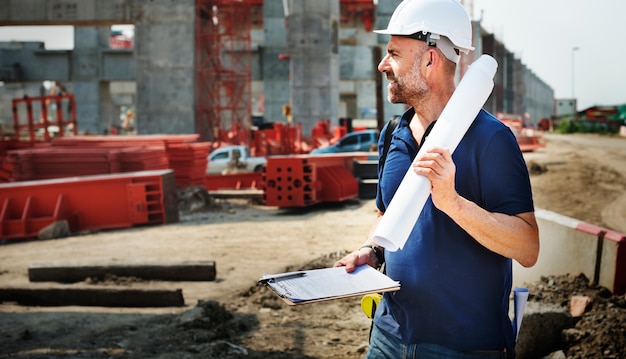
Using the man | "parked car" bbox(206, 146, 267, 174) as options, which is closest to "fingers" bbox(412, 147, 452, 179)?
the man

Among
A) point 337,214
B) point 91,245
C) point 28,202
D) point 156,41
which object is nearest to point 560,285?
point 91,245

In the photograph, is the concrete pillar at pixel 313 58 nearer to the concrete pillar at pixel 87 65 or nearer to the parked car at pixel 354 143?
the parked car at pixel 354 143

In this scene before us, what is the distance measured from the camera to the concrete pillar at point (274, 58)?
48.5 m

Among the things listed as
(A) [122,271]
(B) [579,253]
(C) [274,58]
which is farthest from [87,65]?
(B) [579,253]

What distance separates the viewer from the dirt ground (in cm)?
590

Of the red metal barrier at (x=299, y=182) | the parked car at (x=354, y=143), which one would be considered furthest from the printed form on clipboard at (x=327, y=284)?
the parked car at (x=354, y=143)

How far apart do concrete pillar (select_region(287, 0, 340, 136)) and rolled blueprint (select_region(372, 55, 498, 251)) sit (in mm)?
30295

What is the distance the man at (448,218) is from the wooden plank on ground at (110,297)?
506 centimetres

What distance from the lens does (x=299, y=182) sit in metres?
15.8

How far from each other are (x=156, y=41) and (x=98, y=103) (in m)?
26.2

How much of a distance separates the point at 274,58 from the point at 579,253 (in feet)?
142

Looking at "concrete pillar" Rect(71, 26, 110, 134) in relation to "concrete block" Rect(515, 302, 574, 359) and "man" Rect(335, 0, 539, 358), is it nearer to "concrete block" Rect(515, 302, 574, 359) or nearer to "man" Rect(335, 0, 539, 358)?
"concrete block" Rect(515, 302, 574, 359)

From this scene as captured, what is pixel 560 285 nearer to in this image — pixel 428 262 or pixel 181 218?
pixel 428 262

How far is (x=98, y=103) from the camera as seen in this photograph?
52.9 meters
